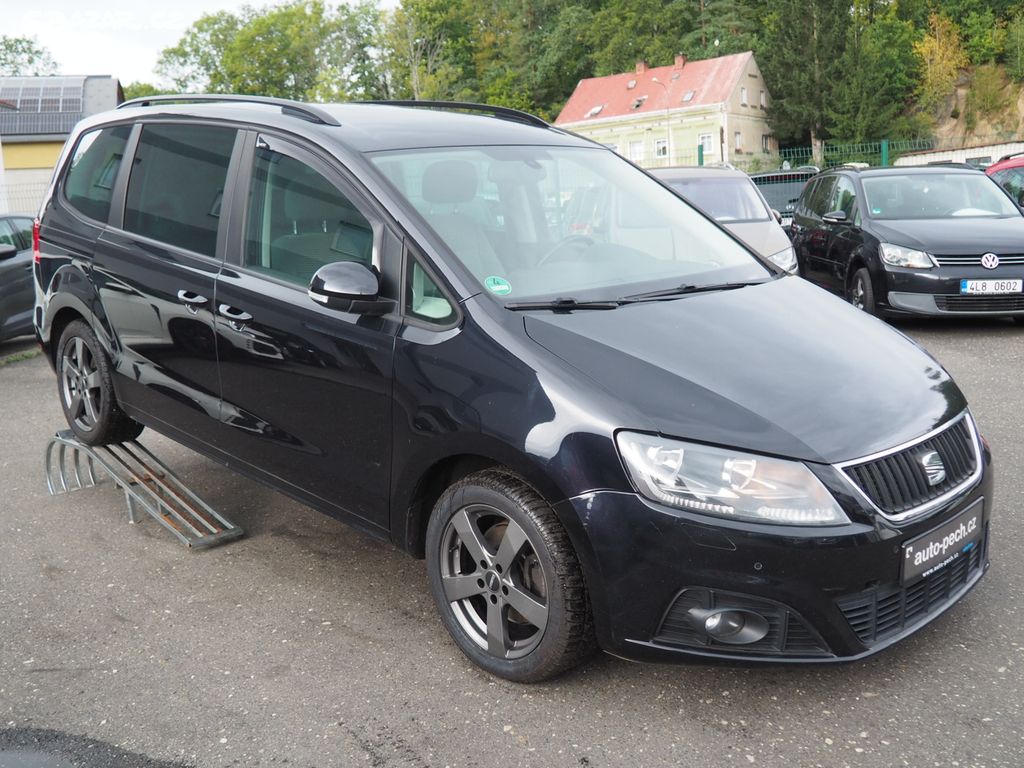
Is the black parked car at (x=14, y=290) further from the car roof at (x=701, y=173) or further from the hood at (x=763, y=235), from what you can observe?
the hood at (x=763, y=235)

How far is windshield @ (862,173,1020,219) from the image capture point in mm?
9992

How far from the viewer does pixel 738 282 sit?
394 centimetres

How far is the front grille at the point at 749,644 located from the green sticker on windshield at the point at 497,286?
3.82 feet

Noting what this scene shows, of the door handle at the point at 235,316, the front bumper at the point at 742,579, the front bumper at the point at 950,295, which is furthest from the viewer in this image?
the front bumper at the point at 950,295

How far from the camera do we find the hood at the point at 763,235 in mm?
10039

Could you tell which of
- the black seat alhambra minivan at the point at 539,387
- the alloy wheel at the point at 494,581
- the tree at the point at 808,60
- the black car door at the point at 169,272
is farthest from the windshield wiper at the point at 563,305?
the tree at the point at 808,60

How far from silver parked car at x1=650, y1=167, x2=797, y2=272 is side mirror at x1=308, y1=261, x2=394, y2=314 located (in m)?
6.98

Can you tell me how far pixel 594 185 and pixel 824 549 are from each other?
2.05 metres

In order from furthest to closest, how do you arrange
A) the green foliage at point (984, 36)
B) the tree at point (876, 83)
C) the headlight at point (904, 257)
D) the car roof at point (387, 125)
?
1. the green foliage at point (984, 36)
2. the tree at point (876, 83)
3. the headlight at point (904, 257)
4. the car roof at point (387, 125)

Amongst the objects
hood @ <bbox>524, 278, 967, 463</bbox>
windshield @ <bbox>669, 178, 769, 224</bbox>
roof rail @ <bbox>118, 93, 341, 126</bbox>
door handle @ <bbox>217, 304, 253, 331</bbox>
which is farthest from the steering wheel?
windshield @ <bbox>669, 178, 769, 224</bbox>

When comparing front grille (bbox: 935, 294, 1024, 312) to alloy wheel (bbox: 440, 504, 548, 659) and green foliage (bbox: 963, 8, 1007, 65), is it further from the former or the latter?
green foliage (bbox: 963, 8, 1007, 65)

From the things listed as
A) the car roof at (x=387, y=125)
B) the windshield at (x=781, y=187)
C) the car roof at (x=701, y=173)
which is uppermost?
the windshield at (x=781, y=187)

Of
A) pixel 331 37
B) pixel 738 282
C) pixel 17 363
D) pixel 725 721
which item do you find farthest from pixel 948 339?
pixel 331 37

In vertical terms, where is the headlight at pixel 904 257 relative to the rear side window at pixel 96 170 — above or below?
below
